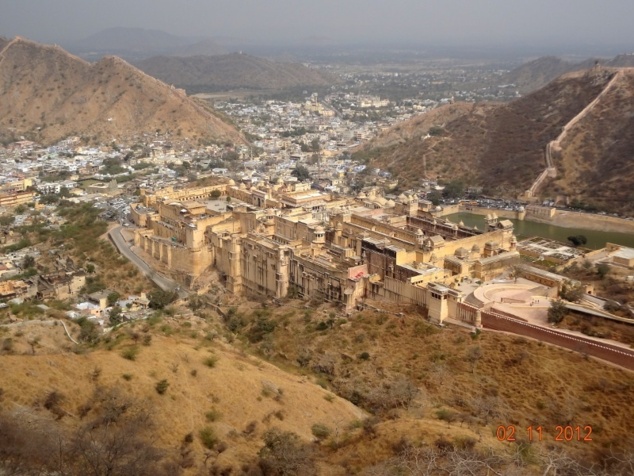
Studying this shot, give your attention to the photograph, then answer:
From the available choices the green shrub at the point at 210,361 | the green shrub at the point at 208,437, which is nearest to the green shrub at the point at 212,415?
the green shrub at the point at 208,437

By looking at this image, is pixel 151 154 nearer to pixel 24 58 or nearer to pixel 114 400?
pixel 24 58

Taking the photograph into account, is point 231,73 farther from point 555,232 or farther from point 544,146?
point 555,232

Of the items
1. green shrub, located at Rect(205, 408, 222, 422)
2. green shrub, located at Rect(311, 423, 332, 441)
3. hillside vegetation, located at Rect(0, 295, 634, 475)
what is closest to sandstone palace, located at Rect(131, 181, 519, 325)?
hillside vegetation, located at Rect(0, 295, 634, 475)

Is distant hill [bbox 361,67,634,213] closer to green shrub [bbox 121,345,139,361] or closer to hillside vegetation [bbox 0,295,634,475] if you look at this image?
hillside vegetation [bbox 0,295,634,475]

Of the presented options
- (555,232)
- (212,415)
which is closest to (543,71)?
(555,232)

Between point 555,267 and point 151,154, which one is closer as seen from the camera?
point 555,267

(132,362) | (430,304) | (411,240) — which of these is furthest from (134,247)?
(132,362)

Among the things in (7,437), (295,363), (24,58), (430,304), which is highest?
(24,58)
